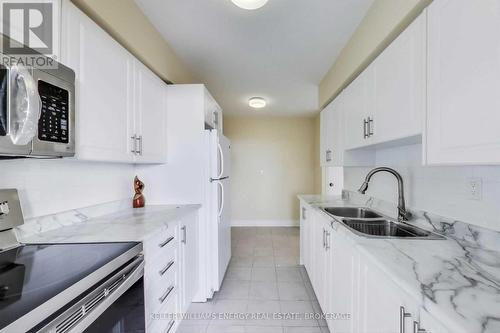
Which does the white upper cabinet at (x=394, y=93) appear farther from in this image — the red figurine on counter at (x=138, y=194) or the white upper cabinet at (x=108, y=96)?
the red figurine on counter at (x=138, y=194)

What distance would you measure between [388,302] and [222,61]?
2.51 metres

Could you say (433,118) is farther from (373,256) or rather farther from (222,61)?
(222,61)

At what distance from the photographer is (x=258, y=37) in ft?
6.95

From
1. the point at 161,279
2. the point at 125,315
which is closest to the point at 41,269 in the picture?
the point at 125,315

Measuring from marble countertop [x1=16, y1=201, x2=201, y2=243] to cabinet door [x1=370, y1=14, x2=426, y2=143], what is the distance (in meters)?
1.55

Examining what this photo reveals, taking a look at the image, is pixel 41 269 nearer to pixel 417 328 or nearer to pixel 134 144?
pixel 134 144

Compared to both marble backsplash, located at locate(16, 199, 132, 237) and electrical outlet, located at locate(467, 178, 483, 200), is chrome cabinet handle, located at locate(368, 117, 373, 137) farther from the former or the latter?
marble backsplash, located at locate(16, 199, 132, 237)

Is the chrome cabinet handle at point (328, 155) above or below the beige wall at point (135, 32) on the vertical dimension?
below

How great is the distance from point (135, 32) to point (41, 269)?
1.58 metres

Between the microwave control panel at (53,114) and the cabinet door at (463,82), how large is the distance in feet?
5.65

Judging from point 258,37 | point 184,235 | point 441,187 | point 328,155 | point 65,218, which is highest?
point 258,37

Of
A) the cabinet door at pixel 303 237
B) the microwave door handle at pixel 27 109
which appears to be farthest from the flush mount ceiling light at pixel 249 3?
the cabinet door at pixel 303 237

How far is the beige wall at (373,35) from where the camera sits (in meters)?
1.33

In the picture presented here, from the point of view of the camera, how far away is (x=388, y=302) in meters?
0.92
